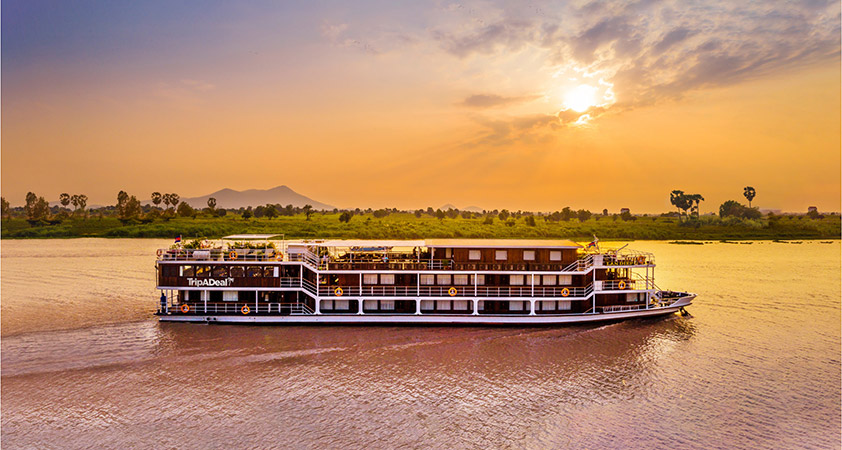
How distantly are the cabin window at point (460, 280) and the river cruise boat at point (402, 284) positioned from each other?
0.09 meters

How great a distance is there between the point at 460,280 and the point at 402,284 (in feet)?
14.8

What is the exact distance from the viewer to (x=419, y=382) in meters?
25.7

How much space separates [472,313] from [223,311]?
19001 millimetres

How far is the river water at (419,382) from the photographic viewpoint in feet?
67.4

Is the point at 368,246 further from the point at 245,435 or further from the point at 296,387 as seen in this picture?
the point at 245,435

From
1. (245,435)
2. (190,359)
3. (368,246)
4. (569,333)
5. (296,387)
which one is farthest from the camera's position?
(368,246)

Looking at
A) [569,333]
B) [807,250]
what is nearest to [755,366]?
[569,333]

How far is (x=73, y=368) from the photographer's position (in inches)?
1061

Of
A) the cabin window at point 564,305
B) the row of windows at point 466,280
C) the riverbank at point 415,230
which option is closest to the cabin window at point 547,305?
the cabin window at point 564,305

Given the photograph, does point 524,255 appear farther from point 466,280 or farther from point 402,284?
point 402,284

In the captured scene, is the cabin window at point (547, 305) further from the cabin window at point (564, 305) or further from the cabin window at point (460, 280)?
the cabin window at point (460, 280)

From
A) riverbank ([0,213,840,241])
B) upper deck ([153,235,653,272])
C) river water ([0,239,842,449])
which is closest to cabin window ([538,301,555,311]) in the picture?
river water ([0,239,842,449])

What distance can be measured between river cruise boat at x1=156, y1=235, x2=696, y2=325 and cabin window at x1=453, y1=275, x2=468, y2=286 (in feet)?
0.28

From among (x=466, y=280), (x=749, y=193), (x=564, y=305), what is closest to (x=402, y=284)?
(x=466, y=280)
